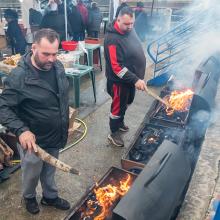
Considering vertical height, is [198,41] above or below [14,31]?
above

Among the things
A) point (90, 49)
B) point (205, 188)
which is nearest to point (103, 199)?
point (205, 188)

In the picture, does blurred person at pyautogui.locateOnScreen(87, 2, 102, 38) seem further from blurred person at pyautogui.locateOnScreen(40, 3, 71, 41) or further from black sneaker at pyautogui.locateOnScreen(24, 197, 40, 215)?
black sneaker at pyautogui.locateOnScreen(24, 197, 40, 215)

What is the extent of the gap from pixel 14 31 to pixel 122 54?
627 centimetres

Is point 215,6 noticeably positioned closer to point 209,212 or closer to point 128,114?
point 128,114

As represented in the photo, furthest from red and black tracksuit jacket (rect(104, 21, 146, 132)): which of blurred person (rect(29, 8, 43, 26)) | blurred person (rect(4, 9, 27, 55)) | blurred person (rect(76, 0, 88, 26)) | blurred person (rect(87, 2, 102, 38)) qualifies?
blurred person (rect(29, 8, 43, 26))

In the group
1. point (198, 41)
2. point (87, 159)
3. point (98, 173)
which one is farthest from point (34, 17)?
point (98, 173)

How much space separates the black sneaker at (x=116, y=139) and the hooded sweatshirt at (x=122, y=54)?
1.21 metres

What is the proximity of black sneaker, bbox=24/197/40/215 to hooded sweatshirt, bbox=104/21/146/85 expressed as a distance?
248 cm

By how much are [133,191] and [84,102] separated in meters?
5.04

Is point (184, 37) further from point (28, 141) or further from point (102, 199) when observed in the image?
point (28, 141)

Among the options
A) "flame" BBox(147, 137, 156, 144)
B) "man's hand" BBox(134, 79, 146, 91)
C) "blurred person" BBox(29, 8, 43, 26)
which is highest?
"man's hand" BBox(134, 79, 146, 91)

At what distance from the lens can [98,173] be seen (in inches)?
192

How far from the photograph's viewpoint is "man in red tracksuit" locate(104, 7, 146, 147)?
4.82 m

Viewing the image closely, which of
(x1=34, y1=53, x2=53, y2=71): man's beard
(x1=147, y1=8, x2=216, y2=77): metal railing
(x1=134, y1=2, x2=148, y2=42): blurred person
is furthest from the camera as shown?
(x1=134, y1=2, x2=148, y2=42): blurred person
